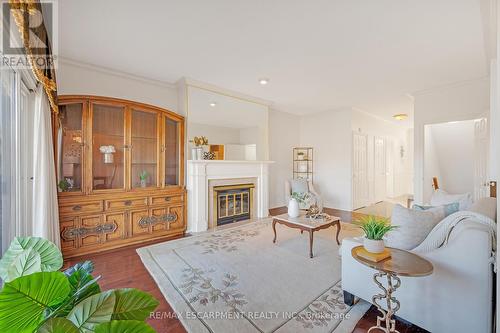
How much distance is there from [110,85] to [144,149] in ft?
3.83

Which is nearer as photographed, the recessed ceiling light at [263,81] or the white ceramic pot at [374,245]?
the white ceramic pot at [374,245]

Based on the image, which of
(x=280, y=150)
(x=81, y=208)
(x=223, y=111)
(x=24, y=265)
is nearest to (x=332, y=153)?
(x=280, y=150)

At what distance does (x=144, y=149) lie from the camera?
3.55 metres

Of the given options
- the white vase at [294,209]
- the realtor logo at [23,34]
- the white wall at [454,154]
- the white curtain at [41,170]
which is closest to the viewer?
Result: the realtor logo at [23,34]

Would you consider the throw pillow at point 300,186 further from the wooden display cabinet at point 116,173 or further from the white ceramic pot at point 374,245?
the white ceramic pot at point 374,245

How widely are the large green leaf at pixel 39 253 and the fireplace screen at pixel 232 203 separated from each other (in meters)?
3.35

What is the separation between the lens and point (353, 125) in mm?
5641

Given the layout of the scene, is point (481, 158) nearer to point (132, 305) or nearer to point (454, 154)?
point (454, 154)

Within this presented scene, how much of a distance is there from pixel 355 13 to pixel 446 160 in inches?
218

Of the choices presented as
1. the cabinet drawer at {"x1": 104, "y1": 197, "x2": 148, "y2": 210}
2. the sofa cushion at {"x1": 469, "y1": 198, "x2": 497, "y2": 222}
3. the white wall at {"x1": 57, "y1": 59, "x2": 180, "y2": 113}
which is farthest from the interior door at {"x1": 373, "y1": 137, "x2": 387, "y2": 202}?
the cabinet drawer at {"x1": 104, "y1": 197, "x2": 148, "y2": 210}

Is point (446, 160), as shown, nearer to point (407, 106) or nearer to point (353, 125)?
point (407, 106)

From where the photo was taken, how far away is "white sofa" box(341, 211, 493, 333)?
1.33 m

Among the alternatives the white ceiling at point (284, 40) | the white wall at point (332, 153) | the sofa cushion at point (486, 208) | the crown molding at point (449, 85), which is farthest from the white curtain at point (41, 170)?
the crown molding at point (449, 85)

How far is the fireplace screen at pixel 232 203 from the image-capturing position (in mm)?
4293
